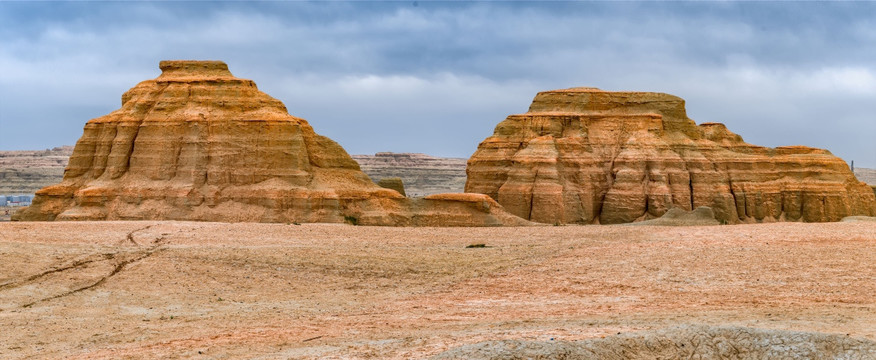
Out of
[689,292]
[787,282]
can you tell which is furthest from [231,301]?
[787,282]

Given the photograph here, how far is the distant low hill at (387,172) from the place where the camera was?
15188 cm

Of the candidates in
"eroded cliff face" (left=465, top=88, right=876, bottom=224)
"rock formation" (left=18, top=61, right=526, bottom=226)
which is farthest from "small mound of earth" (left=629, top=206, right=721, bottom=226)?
"rock formation" (left=18, top=61, right=526, bottom=226)

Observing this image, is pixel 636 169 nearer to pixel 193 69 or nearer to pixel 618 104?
pixel 618 104

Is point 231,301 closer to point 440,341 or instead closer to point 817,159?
point 440,341

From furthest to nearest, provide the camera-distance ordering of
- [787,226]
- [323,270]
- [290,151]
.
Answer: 1. [290,151]
2. [787,226]
3. [323,270]

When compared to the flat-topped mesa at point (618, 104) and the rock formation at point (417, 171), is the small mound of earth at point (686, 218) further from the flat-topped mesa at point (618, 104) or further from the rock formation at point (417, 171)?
the rock formation at point (417, 171)

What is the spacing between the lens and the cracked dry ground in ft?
55.9

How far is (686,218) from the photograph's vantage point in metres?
48.8

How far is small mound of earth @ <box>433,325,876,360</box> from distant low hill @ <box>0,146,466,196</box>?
399ft

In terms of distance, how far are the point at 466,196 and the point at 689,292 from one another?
24072 mm

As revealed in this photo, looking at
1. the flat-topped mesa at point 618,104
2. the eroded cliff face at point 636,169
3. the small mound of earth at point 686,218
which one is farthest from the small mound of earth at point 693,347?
the flat-topped mesa at point 618,104

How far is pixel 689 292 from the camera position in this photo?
2300cm

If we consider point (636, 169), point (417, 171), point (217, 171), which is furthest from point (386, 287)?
point (417, 171)

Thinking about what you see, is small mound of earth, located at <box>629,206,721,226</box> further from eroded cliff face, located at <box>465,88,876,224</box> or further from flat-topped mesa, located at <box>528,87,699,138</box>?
flat-topped mesa, located at <box>528,87,699,138</box>
